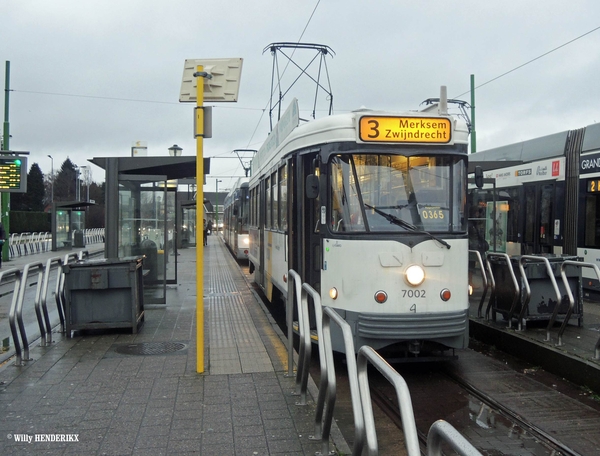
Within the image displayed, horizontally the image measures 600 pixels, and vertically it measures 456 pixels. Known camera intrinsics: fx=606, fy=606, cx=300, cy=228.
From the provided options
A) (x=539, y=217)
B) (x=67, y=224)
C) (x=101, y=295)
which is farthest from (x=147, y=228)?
(x=67, y=224)

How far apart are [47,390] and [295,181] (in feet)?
13.4

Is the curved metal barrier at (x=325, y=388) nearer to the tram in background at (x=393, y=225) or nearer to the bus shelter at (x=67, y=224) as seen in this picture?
the tram in background at (x=393, y=225)

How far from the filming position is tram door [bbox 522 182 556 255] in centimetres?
1349

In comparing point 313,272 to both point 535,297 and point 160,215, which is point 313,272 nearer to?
point 535,297

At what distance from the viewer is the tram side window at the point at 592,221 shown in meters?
12.0

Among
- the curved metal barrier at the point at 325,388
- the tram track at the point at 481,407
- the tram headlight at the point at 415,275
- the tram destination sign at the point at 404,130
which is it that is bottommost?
the tram track at the point at 481,407

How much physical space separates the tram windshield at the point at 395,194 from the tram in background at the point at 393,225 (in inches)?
0.5

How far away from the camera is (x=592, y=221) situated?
39.7 feet

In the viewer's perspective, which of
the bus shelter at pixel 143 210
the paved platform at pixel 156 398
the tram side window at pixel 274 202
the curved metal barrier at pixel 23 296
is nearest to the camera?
the paved platform at pixel 156 398

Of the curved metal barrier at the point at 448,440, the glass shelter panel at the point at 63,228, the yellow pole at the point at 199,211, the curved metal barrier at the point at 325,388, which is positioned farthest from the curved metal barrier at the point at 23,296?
the glass shelter panel at the point at 63,228

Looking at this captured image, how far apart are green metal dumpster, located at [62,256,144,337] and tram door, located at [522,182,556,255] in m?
9.26

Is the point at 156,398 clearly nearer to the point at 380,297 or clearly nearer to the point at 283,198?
the point at 380,297

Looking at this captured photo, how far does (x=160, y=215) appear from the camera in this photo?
41.0ft

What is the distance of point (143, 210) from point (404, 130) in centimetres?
719
